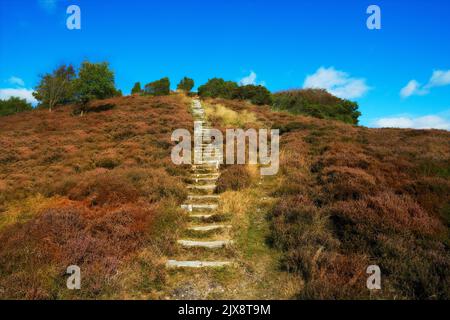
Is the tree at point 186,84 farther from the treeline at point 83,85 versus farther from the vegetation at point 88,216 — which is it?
the vegetation at point 88,216

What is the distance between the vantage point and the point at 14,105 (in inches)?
1708

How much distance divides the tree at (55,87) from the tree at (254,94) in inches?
823

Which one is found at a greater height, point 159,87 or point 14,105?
point 159,87

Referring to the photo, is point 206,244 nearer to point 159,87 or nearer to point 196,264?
point 196,264

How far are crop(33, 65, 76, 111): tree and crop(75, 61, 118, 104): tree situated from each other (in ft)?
12.1

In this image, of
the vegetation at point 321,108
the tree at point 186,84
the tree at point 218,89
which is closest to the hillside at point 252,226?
the vegetation at point 321,108

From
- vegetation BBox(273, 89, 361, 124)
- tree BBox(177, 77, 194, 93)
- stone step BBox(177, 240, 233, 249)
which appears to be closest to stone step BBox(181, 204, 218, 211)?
stone step BBox(177, 240, 233, 249)

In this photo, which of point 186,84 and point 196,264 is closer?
point 196,264

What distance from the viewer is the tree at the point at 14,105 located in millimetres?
40400

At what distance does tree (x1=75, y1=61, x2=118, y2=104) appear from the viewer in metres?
26.8

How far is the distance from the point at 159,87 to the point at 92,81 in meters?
13.4

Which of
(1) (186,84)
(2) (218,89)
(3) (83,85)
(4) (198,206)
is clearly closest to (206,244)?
(4) (198,206)

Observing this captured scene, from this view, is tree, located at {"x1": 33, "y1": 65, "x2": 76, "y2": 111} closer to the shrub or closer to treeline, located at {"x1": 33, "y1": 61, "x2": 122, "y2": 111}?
treeline, located at {"x1": 33, "y1": 61, "x2": 122, "y2": 111}
